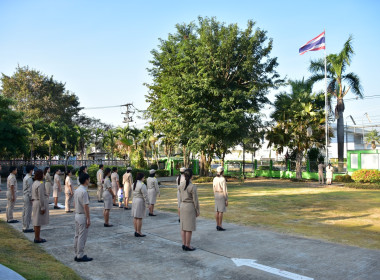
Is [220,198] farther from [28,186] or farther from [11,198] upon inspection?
[11,198]

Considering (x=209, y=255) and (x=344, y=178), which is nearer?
(x=209, y=255)

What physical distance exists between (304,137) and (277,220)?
18.1 metres

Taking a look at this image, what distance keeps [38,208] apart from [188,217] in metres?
3.59

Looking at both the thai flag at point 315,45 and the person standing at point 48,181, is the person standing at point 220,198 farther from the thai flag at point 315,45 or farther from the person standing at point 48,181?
the thai flag at point 315,45

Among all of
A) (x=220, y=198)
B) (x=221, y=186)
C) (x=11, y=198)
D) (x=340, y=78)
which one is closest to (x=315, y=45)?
(x=340, y=78)

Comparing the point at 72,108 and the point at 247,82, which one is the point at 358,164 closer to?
the point at 247,82

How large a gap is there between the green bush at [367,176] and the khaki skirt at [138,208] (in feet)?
66.5

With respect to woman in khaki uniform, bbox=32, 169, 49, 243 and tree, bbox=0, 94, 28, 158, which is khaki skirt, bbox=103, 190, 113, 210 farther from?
tree, bbox=0, 94, 28, 158

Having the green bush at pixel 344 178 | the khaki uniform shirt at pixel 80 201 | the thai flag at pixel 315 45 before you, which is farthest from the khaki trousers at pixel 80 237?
the thai flag at pixel 315 45

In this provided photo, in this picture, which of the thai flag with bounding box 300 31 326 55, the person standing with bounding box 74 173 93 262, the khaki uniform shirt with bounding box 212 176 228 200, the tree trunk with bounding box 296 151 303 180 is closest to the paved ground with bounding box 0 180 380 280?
the person standing with bounding box 74 173 93 262

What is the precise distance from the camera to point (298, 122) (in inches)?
1067

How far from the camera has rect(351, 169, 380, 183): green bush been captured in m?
22.5

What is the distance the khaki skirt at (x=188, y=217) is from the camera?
6.73 metres

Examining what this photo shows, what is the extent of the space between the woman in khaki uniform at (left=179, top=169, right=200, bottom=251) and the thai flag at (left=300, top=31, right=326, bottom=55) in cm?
2210
